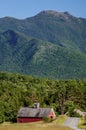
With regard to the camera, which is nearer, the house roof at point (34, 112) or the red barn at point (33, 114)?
the red barn at point (33, 114)

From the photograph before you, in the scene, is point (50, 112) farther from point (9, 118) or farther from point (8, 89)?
point (8, 89)

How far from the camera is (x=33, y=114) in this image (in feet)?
419

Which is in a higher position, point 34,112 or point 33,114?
point 34,112

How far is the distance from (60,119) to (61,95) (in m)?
68.7

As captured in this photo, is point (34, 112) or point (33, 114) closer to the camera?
point (33, 114)

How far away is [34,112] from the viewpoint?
12812 centimetres

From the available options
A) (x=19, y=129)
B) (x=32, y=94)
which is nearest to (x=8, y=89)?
(x=32, y=94)

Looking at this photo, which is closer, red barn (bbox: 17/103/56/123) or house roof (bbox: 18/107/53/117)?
red barn (bbox: 17/103/56/123)

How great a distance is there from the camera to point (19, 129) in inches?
3408

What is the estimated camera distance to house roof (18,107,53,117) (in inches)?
4929

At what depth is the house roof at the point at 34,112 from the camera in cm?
12519

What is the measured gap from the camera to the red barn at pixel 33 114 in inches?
4914

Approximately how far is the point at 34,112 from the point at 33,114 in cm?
77

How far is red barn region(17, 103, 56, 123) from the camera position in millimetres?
124806
